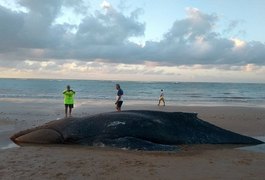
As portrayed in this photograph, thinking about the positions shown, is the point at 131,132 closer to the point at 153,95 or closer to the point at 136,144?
the point at 136,144

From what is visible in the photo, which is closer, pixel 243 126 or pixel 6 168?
pixel 6 168

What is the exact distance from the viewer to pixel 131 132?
38.0 feet

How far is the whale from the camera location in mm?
11570

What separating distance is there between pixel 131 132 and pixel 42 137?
2.84m

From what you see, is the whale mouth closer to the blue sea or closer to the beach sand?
the beach sand

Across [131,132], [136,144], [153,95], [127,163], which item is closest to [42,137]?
[131,132]

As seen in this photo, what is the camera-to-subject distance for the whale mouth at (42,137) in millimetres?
11812

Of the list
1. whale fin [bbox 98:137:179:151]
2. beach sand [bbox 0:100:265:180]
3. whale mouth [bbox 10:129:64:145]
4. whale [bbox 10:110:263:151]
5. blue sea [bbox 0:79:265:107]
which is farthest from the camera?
blue sea [bbox 0:79:265:107]

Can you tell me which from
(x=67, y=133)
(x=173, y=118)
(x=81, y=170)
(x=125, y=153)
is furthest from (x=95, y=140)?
(x=81, y=170)

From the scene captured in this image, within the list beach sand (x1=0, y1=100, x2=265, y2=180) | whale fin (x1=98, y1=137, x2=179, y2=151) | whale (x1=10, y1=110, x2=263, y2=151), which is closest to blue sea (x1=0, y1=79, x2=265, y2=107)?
whale (x1=10, y1=110, x2=263, y2=151)

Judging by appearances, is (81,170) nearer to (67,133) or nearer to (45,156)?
(45,156)

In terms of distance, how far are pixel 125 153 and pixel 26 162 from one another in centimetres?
260

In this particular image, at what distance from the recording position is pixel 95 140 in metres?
11.5

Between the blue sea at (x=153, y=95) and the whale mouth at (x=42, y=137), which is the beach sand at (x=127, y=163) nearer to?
the whale mouth at (x=42, y=137)
